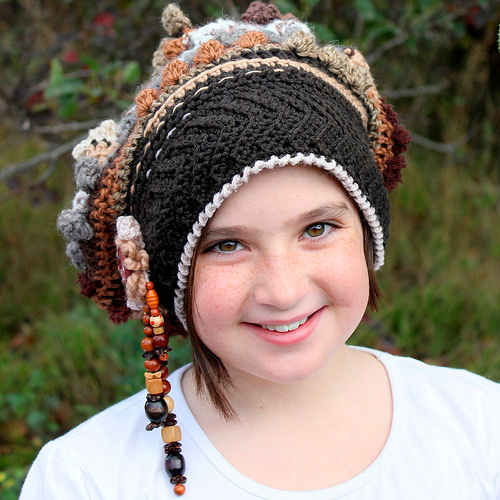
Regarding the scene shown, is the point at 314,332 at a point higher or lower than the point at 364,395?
higher

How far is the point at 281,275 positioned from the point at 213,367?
0.37 m

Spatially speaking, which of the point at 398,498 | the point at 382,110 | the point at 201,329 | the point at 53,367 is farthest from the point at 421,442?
the point at 53,367

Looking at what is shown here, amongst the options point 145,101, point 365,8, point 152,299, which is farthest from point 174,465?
point 365,8

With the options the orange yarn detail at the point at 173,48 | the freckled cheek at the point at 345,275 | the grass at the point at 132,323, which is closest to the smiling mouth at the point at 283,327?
the freckled cheek at the point at 345,275

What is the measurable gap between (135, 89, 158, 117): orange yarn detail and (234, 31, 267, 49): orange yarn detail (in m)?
0.23

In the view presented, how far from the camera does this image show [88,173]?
1504 millimetres

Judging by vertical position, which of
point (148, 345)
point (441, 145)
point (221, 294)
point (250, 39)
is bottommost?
point (148, 345)

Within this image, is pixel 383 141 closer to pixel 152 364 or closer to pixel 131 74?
pixel 152 364

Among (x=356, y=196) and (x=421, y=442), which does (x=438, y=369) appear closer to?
(x=421, y=442)

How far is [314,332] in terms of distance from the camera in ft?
4.70

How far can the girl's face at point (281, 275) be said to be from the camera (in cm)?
134

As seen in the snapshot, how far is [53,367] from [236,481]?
174cm

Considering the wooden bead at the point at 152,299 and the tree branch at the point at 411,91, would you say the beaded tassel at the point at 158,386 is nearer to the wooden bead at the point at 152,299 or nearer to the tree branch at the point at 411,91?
the wooden bead at the point at 152,299

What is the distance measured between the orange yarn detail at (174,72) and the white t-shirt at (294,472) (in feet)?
2.65
